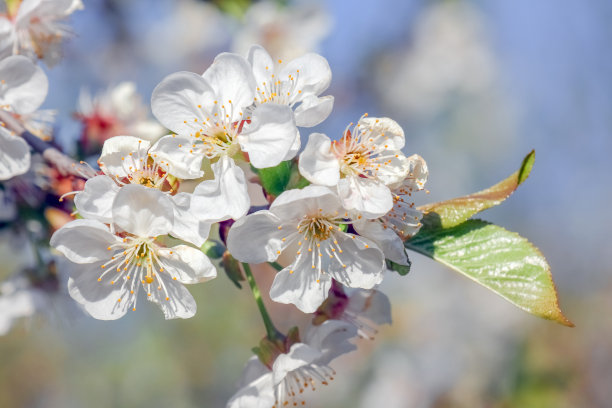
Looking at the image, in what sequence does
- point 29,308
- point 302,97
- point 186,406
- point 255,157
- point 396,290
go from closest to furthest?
point 255,157 → point 302,97 → point 29,308 → point 186,406 → point 396,290

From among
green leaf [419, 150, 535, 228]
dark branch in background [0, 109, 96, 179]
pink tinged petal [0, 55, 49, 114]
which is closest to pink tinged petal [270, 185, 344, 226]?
green leaf [419, 150, 535, 228]

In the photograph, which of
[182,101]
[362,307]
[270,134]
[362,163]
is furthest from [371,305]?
[182,101]

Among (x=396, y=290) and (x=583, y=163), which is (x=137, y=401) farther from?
(x=583, y=163)

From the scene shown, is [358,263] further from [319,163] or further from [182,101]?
[182,101]

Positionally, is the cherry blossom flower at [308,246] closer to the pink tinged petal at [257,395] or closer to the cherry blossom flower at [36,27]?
the pink tinged petal at [257,395]

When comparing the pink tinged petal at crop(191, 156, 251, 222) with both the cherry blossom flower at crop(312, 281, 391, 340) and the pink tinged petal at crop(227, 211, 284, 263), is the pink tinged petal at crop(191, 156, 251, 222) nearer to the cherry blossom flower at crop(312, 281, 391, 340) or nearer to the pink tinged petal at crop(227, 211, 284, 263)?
the pink tinged petal at crop(227, 211, 284, 263)

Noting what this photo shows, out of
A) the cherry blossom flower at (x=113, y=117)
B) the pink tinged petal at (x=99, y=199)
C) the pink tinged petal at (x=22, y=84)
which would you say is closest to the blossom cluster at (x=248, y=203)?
the pink tinged petal at (x=99, y=199)

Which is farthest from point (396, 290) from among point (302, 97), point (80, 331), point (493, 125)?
point (302, 97)
